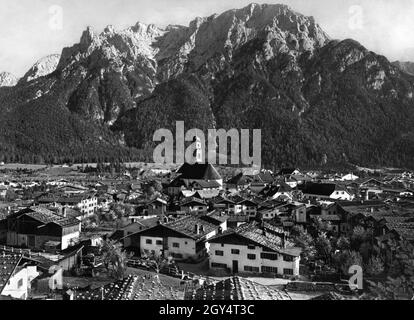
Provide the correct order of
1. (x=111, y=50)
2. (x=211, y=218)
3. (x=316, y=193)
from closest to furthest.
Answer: (x=211, y=218) → (x=316, y=193) → (x=111, y=50)

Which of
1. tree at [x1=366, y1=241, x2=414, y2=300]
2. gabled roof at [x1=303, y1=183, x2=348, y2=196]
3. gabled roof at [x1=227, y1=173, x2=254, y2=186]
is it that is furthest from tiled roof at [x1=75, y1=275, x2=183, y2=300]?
gabled roof at [x1=227, y1=173, x2=254, y2=186]

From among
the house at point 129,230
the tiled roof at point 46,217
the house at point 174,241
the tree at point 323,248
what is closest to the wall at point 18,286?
the house at point 174,241

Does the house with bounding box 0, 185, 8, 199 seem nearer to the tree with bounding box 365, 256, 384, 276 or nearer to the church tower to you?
the tree with bounding box 365, 256, 384, 276

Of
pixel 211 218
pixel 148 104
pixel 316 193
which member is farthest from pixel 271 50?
pixel 211 218

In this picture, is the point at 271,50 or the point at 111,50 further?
the point at 111,50

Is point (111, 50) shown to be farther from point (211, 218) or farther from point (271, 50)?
point (211, 218)

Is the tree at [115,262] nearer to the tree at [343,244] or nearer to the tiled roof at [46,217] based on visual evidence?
the tiled roof at [46,217]
